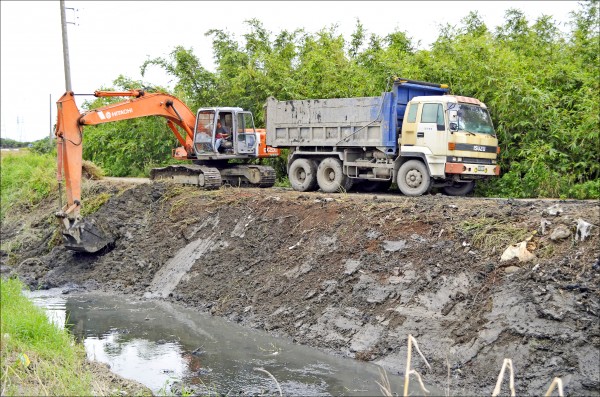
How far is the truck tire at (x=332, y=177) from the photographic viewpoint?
16.8 m

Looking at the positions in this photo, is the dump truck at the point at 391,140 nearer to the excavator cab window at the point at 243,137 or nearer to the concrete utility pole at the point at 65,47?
the excavator cab window at the point at 243,137

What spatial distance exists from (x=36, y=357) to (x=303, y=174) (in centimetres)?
1020

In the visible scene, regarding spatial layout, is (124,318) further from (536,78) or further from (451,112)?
(536,78)

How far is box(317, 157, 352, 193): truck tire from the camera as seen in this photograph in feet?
55.2

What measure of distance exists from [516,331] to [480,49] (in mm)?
10724

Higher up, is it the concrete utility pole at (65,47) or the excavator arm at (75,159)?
the concrete utility pole at (65,47)

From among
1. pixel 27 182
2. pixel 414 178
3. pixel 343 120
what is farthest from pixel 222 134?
pixel 27 182

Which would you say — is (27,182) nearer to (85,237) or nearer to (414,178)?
(85,237)

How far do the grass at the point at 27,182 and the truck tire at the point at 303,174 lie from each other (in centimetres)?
1013

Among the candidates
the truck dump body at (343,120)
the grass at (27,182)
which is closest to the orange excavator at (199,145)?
the truck dump body at (343,120)

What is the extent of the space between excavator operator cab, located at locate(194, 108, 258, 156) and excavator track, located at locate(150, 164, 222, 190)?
1.90 ft

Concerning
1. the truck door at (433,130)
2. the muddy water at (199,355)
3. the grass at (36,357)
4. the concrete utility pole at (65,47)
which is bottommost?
the muddy water at (199,355)

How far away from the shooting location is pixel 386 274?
11.3 metres

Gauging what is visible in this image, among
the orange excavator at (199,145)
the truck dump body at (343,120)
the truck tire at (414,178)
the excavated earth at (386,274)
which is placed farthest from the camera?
the orange excavator at (199,145)
